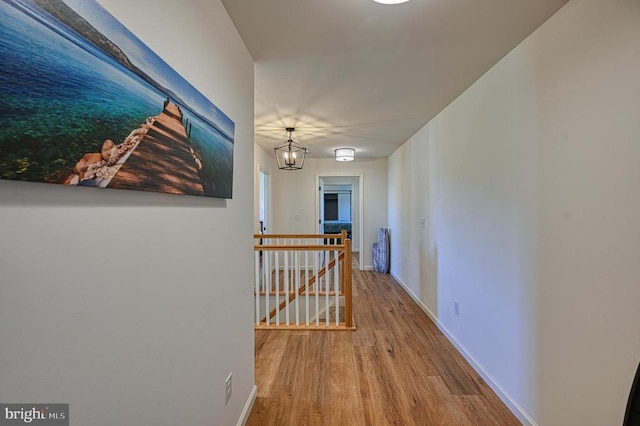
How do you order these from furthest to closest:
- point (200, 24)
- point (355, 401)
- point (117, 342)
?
point (355, 401)
point (200, 24)
point (117, 342)

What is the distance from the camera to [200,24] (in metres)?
1.23

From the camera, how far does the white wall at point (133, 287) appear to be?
56 centimetres

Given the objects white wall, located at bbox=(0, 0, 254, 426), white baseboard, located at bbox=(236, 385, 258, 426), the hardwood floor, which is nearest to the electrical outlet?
white wall, located at bbox=(0, 0, 254, 426)

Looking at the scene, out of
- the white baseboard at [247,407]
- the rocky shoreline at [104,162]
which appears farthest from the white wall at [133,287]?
the white baseboard at [247,407]

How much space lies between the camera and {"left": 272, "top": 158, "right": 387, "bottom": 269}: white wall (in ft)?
19.7

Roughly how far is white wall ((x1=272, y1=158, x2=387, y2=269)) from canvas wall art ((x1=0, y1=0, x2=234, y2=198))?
5020 mm

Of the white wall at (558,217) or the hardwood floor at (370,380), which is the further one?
the hardwood floor at (370,380)

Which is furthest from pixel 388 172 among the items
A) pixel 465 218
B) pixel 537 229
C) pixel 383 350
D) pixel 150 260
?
pixel 150 260

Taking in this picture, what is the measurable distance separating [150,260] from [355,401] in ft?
5.63

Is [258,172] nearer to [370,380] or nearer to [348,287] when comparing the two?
[348,287]

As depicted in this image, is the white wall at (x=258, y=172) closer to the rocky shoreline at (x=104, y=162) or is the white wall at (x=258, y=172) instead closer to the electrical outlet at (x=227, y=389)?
the electrical outlet at (x=227, y=389)

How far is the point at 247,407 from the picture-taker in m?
1.81

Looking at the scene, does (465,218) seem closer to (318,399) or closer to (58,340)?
(318,399)

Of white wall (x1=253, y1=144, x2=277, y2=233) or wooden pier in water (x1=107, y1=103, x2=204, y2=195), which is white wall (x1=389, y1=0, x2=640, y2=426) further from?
white wall (x1=253, y1=144, x2=277, y2=233)
